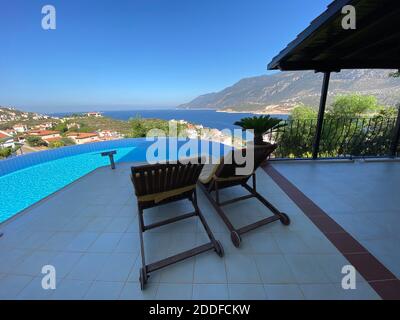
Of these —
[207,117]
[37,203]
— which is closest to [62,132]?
[37,203]

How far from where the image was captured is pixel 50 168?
4547 millimetres

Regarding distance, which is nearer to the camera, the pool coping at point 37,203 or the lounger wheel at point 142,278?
the lounger wheel at point 142,278

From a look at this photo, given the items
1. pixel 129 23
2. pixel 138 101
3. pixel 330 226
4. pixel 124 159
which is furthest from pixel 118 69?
pixel 330 226

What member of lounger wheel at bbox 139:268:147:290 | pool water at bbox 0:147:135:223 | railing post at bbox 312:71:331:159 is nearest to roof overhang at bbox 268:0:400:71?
railing post at bbox 312:71:331:159

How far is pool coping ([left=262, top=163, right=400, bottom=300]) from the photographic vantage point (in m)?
1.43

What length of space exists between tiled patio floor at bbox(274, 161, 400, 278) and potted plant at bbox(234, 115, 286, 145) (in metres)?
0.89

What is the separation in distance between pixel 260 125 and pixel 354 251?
2423 millimetres

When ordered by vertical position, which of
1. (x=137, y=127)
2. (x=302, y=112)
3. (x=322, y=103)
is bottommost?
(x=137, y=127)

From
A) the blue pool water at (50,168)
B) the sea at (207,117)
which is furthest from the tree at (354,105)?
the blue pool water at (50,168)

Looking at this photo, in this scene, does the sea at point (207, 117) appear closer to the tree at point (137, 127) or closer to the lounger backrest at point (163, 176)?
the tree at point (137, 127)

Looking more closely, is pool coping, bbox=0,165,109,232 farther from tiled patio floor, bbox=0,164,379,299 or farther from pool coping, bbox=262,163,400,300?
pool coping, bbox=262,163,400,300

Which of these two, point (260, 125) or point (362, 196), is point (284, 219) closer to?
point (362, 196)

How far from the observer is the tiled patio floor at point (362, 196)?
6.22 ft

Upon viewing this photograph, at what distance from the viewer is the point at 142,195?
1.92m
